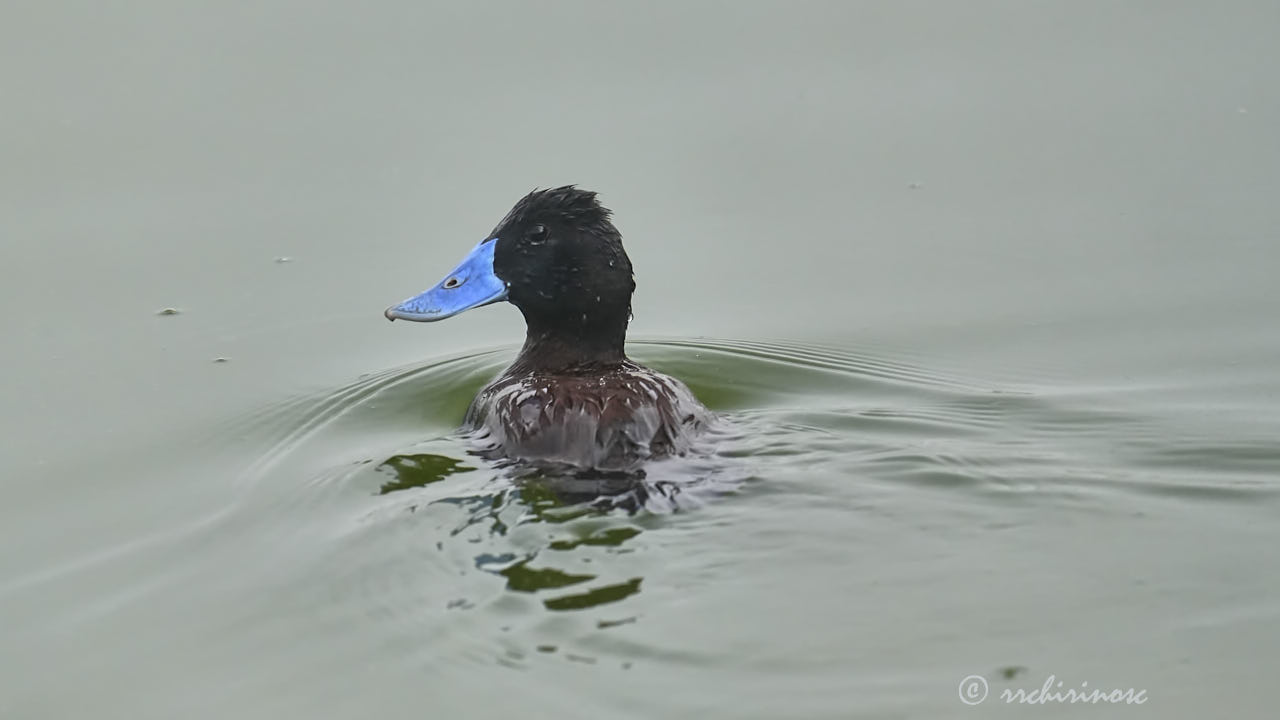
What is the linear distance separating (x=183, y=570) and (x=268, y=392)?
1915mm

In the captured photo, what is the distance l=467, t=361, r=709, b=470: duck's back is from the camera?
20.2ft

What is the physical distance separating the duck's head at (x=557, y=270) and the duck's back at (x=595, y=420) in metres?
0.36

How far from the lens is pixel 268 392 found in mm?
7504

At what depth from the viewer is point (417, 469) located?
6.57 m

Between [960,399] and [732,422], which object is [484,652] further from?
[960,399]

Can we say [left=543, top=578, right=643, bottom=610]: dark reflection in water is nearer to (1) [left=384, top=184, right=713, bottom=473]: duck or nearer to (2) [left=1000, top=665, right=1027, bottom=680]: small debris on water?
(1) [left=384, top=184, right=713, bottom=473]: duck

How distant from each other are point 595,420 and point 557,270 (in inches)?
42.5

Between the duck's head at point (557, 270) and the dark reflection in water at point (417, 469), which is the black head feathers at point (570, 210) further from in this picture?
the dark reflection in water at point (417, 469)

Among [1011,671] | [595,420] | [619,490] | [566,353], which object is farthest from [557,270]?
[1011,671]

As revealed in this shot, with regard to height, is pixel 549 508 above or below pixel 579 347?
below

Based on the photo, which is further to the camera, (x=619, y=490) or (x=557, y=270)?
(x=557, y=270)

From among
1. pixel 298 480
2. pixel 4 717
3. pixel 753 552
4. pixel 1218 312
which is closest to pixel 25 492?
pixel 298 480

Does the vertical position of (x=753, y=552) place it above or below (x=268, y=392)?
below

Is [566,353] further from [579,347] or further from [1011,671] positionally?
[1011,671]
